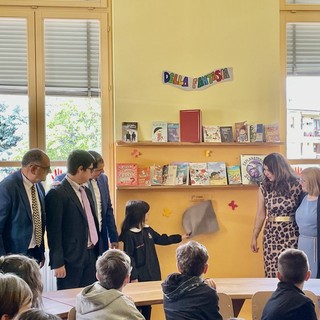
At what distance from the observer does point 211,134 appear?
4.72m

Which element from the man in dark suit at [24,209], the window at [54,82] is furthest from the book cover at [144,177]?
the man in dark suit at [24,209]

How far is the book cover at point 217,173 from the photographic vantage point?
4695mm

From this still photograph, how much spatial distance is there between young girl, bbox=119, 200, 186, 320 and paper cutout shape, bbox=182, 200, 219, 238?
21.7 inches

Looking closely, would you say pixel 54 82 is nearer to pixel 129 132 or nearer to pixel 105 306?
pixel 129 132

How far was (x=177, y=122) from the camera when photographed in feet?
15.5

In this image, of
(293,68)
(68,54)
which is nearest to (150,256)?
(68,54)

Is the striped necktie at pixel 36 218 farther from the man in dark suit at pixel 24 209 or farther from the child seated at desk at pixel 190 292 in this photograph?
the child seated at desk at pixel 190 292

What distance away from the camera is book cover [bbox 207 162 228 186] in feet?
15.4

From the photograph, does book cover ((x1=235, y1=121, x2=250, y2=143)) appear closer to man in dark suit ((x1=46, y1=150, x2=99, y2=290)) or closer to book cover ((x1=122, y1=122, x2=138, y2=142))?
book cover ((x1=122, y1=122, x2=138, y2=142))

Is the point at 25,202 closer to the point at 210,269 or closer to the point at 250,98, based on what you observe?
the point at 210,269

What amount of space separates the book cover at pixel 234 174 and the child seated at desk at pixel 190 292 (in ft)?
6.46

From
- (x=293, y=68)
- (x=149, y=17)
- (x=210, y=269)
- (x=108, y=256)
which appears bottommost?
(x=210, y=269)

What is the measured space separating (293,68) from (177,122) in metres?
1.35

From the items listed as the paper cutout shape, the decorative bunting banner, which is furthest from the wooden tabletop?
the decorative bunting banner
